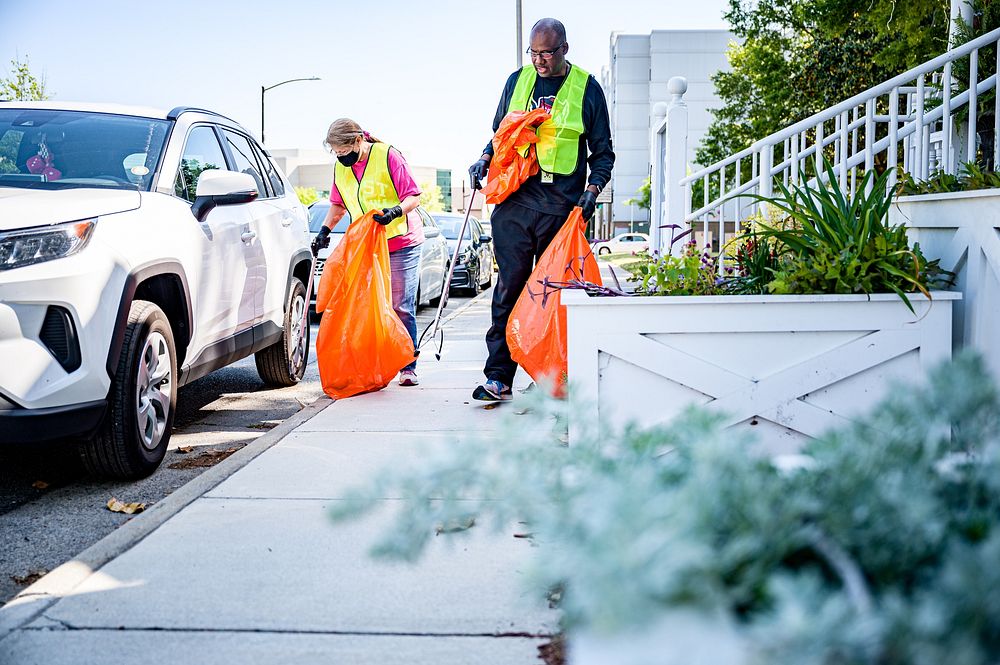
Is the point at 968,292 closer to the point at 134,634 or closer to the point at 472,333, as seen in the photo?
the point at 134,634

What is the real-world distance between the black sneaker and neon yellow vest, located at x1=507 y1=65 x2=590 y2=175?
134 cm

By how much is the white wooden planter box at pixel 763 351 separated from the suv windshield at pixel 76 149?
2609 mm

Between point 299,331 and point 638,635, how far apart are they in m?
6.51

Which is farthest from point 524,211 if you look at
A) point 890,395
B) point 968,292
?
point 890,395

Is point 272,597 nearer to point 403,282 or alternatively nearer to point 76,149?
point 76,149

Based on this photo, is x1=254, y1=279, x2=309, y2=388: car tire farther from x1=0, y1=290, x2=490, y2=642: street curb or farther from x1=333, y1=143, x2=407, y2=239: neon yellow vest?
x1=0, y1=290, x2=490, y2=642: street curb

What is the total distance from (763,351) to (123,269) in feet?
8.70

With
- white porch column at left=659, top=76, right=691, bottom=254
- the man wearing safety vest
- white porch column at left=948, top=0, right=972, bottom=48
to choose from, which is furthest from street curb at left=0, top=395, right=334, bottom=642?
white porch column at left=948, top=0, right=972, bottom=48

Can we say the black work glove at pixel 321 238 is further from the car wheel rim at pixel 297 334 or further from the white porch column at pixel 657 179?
the white porch column at pixel 657 179

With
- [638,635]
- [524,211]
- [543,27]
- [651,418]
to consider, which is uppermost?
A: [543,27]

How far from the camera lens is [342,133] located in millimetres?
6582

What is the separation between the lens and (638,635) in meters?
0.97

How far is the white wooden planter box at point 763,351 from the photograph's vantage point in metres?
3.51

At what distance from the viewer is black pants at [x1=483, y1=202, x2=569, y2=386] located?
5.69 meters
